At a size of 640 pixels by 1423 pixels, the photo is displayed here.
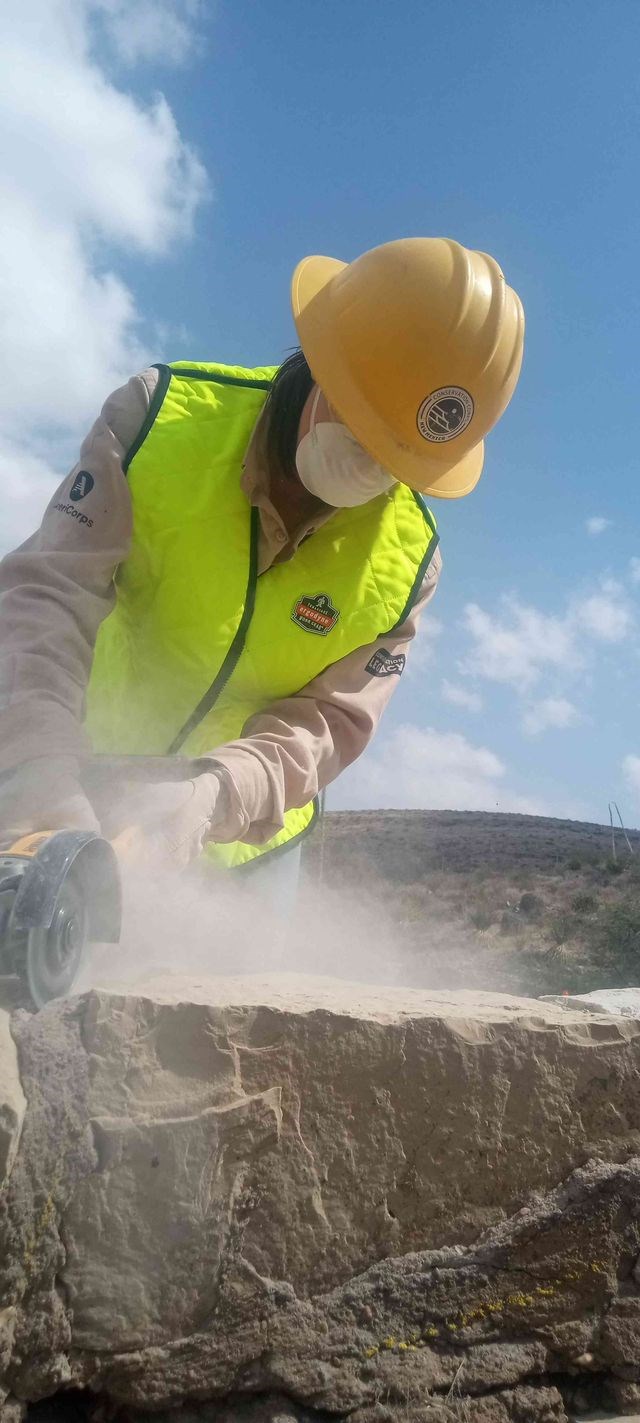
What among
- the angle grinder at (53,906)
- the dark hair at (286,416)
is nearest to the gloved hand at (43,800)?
the angle grinder at (53,906)

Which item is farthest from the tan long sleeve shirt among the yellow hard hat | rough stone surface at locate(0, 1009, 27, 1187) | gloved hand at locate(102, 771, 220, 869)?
rough stone surface at locate(0, 1009, 27, 1187)

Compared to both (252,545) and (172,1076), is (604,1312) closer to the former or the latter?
(172,1076)

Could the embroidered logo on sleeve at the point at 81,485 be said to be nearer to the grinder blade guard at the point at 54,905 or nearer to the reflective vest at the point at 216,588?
the reflective vest at the point at 216,588

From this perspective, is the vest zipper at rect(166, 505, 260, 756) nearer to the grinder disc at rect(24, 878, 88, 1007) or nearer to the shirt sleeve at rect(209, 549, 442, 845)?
the shirt sleeve at rect(209, 549, 442, 845)

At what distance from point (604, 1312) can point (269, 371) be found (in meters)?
2.66

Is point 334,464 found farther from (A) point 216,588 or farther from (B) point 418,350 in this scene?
(A) point 216,588

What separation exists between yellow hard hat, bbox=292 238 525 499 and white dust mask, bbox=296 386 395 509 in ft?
0.17

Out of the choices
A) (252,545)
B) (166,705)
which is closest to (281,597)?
(252,545)

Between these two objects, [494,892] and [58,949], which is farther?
[494,892]

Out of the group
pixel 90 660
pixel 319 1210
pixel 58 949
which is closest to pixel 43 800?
pixel 58 949

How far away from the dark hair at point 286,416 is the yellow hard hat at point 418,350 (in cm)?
12

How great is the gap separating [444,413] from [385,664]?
0.87 m

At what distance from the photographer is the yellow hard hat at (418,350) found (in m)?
2.53

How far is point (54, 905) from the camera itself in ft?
5.21
